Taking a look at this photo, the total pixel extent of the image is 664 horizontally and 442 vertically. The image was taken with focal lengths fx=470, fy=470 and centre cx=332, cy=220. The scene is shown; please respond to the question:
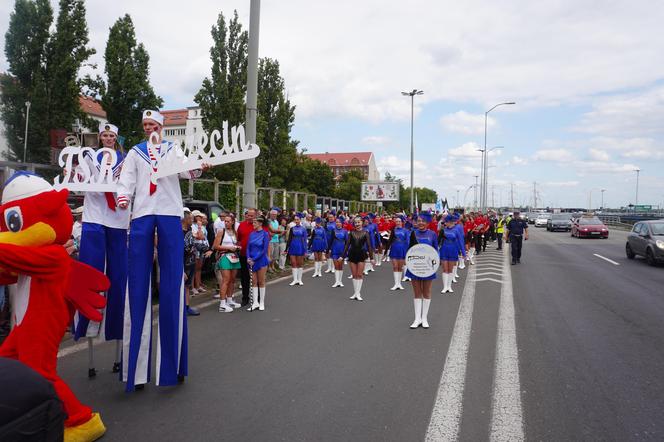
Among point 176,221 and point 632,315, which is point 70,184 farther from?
point 632,315

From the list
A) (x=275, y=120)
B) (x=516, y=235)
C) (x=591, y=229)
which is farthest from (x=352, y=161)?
(x=516, y=235)

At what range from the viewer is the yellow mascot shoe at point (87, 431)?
10.3 feet

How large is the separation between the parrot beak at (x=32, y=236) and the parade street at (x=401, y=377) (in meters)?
1.47

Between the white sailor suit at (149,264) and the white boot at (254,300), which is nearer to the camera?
the white sailor suit at (149,264)

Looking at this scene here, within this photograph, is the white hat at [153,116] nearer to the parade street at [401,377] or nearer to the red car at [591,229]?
the parade street at [401,377]

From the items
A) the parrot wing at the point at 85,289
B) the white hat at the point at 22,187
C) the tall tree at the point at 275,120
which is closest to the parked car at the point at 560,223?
the tall tree at the point at 275,120

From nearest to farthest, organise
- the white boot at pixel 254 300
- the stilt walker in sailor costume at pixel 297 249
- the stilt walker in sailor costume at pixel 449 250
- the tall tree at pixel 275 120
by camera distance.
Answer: the white boot at pixel 254 300 < the stilt walker in sailor costume at pixel 449 250 < the stilt walker in sailor costume at pixel 297 249 < the tall tree at pixel 275 120

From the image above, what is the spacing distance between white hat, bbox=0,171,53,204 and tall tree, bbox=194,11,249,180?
24.6 meters

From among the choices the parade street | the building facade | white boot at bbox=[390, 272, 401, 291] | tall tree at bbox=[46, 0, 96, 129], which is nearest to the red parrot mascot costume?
the parade street

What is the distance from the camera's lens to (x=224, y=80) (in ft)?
90.9

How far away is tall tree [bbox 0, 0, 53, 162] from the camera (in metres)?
21.2

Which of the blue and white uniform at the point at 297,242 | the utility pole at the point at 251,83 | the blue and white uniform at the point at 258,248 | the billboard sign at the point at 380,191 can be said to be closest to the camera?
the blue and white uniform at the point at 258,248

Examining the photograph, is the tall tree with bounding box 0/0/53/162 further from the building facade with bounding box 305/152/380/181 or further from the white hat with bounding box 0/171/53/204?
the building facade with bounding box 305/152/380/181

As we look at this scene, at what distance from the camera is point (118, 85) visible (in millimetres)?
24609
